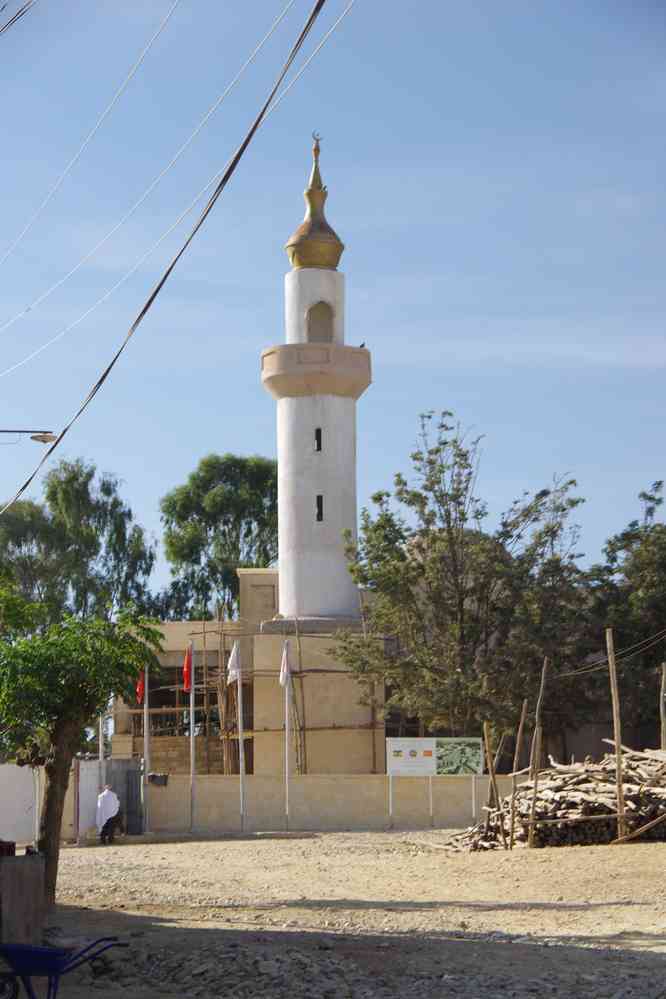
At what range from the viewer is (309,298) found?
5234 centimetres

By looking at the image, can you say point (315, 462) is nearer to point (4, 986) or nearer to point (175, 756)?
point (175, 756)

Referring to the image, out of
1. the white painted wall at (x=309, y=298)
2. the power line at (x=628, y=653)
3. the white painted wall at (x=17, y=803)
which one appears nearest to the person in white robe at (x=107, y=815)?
the white painted wall at (x=17, y=803)

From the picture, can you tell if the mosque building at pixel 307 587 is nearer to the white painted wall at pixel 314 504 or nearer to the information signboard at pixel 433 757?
the white painted wall at pixel 314 504

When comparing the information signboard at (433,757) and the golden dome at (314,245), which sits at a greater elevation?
the golden dome at (314,245)

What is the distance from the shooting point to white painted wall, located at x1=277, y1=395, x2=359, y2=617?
2018 inches

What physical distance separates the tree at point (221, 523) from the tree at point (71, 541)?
273 inches

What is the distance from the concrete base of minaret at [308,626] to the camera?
49.8 meters

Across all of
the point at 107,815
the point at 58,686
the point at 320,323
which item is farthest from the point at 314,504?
the point at 58,686

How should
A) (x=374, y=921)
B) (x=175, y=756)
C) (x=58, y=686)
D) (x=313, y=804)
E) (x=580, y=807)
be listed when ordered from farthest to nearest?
(x=175, y=756)
(x=313, y=804)
(x=580, y=807)
(x=58, y=686)
(x=374, y=921)

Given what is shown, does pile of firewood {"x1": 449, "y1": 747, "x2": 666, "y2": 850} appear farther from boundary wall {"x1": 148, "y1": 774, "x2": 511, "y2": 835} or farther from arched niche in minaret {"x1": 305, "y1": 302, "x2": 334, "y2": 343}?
arched niche in minaret {"x1": 305, "y1": 302, "x2": 334, "y2": 343}

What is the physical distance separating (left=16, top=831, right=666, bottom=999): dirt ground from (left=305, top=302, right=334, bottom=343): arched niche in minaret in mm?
24489

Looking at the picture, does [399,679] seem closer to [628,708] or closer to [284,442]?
[628,708]

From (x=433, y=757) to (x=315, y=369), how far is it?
15839 mm

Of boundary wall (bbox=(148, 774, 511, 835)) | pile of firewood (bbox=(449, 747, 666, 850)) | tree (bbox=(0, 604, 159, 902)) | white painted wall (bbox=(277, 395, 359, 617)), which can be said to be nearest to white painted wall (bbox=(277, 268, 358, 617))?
white painted wall (bbox=(277, 395, 359, 617))
